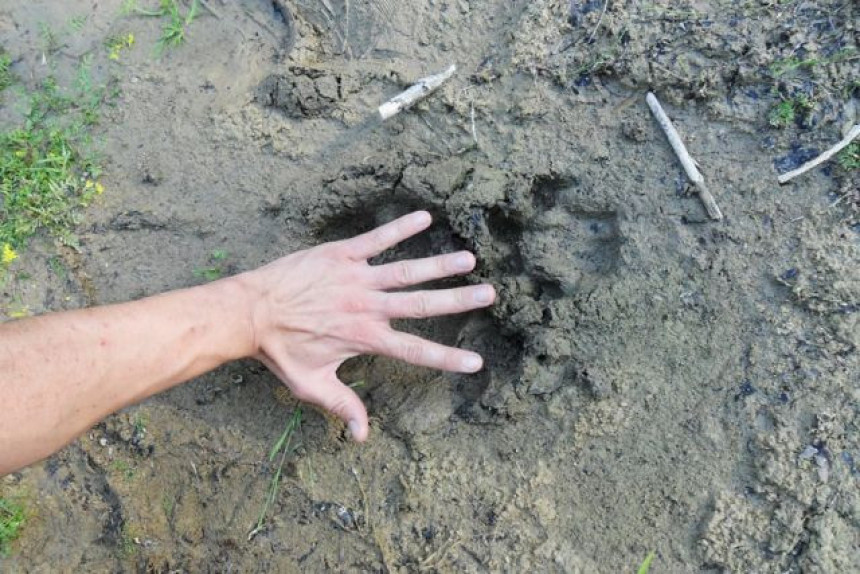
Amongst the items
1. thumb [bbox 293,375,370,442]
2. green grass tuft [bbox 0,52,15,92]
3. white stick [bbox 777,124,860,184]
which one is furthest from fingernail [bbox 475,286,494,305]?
green grass tuft [bbox 0,52,15,92]

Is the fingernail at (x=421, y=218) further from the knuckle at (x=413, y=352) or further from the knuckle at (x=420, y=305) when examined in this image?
the knuckle at (x=413, y=352)

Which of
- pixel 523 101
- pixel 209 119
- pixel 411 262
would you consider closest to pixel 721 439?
pixel 411 262

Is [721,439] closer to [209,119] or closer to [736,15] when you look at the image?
[736,15]

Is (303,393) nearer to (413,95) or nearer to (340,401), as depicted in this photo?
(340,401)

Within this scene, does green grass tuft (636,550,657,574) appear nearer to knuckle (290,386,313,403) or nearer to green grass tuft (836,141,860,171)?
knuckle (290,386,313,403)

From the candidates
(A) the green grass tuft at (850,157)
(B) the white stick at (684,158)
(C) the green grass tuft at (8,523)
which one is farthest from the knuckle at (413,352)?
(C) the green grass tuft at (8,523)

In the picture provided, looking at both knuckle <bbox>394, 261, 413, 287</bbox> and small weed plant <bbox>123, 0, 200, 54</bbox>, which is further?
small weed plant <bbox>123, 0, 200, 54</bbox>
